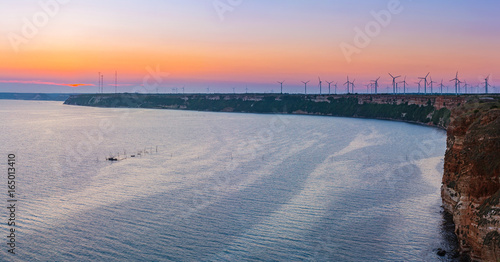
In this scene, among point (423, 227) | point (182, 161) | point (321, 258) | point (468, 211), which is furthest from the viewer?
point (182, 161)

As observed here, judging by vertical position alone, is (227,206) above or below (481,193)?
below

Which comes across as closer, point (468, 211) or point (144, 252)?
point (468, 211)

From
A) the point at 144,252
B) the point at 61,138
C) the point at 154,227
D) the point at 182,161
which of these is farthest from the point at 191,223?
the point at 61,138

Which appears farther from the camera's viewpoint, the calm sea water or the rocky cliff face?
the calm sea water

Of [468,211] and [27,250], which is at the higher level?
[468,211]

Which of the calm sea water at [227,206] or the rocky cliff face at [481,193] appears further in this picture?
the calm sea water at [227,206]

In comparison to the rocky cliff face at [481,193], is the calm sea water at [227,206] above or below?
below

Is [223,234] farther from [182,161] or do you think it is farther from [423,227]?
[182,161]

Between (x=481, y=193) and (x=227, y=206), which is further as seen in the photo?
(x=227, y=206)
